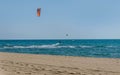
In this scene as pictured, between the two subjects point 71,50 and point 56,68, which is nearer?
point 56,68

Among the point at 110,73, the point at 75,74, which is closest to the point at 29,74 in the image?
the point at 75,74

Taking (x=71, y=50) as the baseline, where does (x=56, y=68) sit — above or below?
above

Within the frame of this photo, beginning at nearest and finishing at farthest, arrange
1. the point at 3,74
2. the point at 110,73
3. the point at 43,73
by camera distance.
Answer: the point at 3,74, the point at 43,73, the point at 110,73

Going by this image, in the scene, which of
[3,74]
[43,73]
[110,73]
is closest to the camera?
[3,74]

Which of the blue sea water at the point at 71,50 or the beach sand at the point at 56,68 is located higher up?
the beach sand at the point at 56,68

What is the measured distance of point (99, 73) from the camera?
959cm

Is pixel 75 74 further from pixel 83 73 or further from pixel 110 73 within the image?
pixel 110 73

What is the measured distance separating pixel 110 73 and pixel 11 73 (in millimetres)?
3554

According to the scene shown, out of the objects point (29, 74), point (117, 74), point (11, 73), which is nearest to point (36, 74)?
point (29, 74)

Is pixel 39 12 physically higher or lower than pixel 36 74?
higher

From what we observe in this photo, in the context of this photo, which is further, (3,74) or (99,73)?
(99,73)

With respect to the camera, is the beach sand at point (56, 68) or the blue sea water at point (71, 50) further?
the blue sea water at point (71, 50)

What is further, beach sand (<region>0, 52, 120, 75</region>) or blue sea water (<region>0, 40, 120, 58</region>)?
blue sea water (<region>0, 40, 120, 58</region>)

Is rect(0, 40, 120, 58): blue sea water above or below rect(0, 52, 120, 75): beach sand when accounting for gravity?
below
